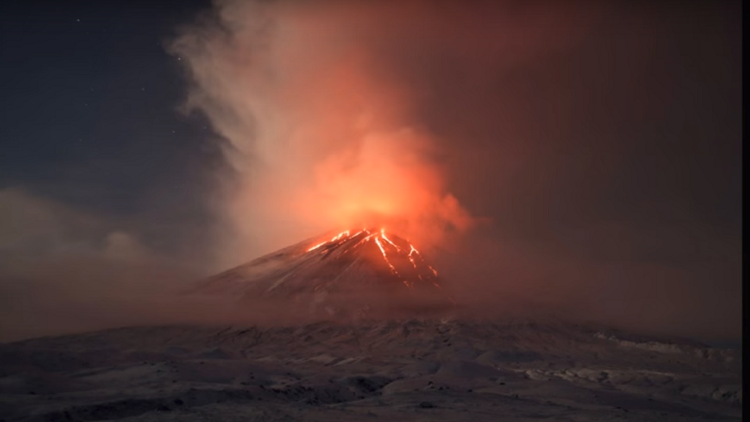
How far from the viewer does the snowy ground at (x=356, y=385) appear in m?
39.6

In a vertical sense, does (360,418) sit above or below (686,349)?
above

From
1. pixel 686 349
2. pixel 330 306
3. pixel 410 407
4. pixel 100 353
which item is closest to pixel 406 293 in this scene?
pixel 330 306

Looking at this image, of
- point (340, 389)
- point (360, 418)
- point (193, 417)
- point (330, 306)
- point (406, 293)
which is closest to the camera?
point (193, 417)

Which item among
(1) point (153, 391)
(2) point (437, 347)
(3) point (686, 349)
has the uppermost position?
(1) point (153, 391)

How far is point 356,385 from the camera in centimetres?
6325

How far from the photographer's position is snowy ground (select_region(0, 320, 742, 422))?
130 feet

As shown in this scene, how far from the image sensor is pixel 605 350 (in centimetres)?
14238

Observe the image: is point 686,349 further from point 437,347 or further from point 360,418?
point 360,418

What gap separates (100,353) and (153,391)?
139 feet

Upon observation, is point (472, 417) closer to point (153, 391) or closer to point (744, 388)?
point (153, 391)

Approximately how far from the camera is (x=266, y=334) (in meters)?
152

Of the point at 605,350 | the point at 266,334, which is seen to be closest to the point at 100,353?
the point at 266,334

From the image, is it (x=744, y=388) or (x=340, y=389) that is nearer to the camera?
(x=744, y=388)

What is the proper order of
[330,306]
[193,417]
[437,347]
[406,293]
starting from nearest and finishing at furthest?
[193,417] → [437,347] → [330,306] → [406,293]
